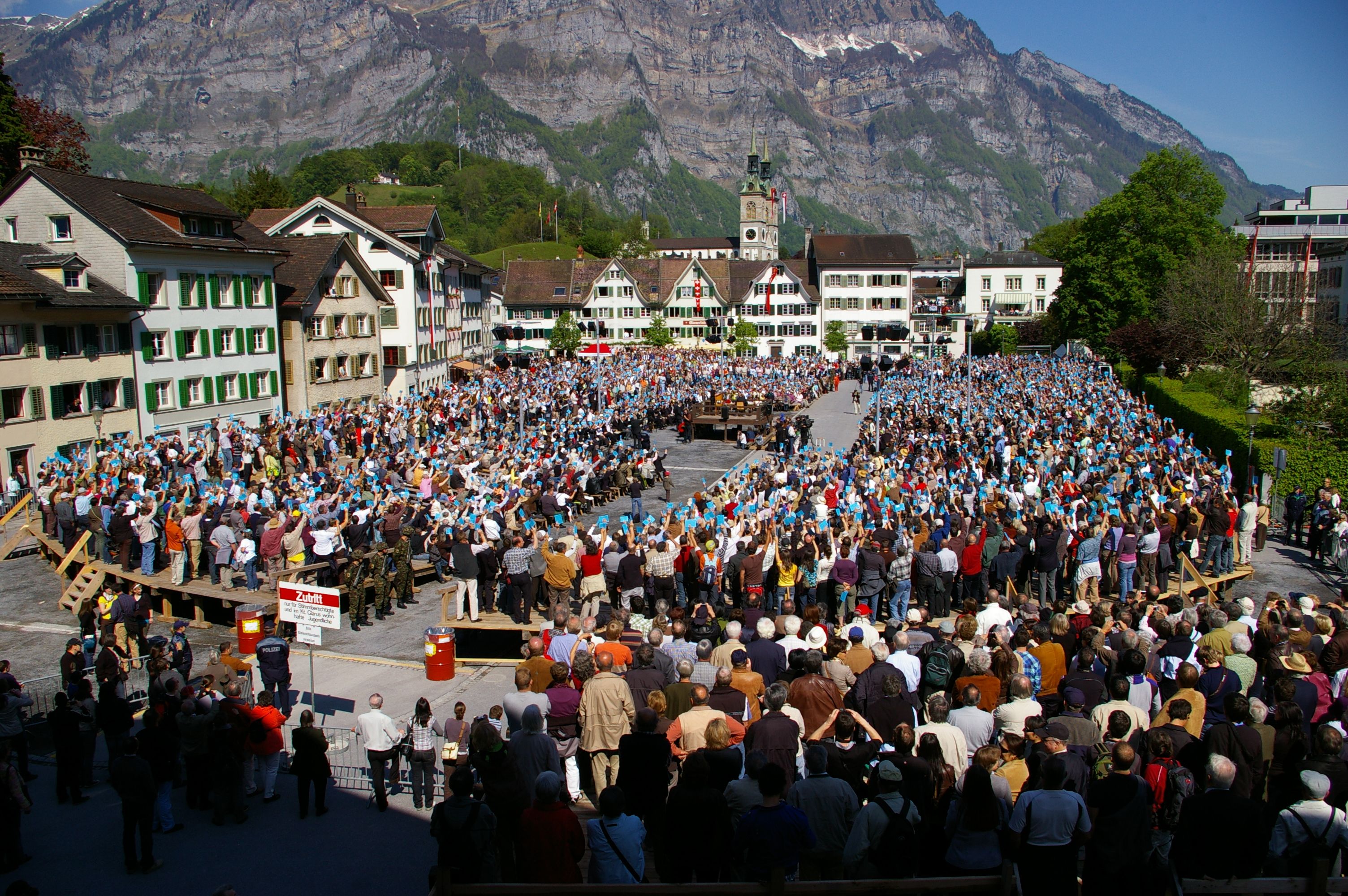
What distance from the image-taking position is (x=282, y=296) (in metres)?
44.6

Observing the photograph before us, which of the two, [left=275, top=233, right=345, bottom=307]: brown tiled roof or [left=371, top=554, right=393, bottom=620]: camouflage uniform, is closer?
[left=371, top=554, right=393, bottom=620]: camouflage uniform

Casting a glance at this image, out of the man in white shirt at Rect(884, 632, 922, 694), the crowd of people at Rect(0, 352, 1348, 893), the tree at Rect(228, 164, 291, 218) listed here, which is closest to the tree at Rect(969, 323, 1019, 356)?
the tree at Rect(228, 164, 291, 218)

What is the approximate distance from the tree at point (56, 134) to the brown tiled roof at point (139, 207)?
10.5 metres

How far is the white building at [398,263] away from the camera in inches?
2151

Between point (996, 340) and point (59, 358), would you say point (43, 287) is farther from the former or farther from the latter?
point (996, 340)

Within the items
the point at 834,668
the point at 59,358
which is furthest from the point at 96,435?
the point at 834,668

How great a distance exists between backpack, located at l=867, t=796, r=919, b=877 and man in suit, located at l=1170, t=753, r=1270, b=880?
5.68ft

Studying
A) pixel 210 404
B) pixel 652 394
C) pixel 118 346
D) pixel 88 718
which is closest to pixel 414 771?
pixel 88 718

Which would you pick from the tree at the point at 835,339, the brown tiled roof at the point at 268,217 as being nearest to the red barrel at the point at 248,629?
→ the brown tiled roof at the point at 268,217

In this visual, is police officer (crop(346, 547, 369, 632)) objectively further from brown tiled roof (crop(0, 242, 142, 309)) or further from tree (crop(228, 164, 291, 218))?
tree (crop(228, 164, 291, 218))

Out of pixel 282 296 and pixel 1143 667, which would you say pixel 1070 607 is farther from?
pixel 282 296

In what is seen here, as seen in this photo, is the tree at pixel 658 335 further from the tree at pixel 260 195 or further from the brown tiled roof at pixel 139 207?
the brown tiled roof at pixel 139 207

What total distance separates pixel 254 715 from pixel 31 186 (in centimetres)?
3480

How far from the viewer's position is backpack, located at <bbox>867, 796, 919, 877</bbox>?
6.56m
